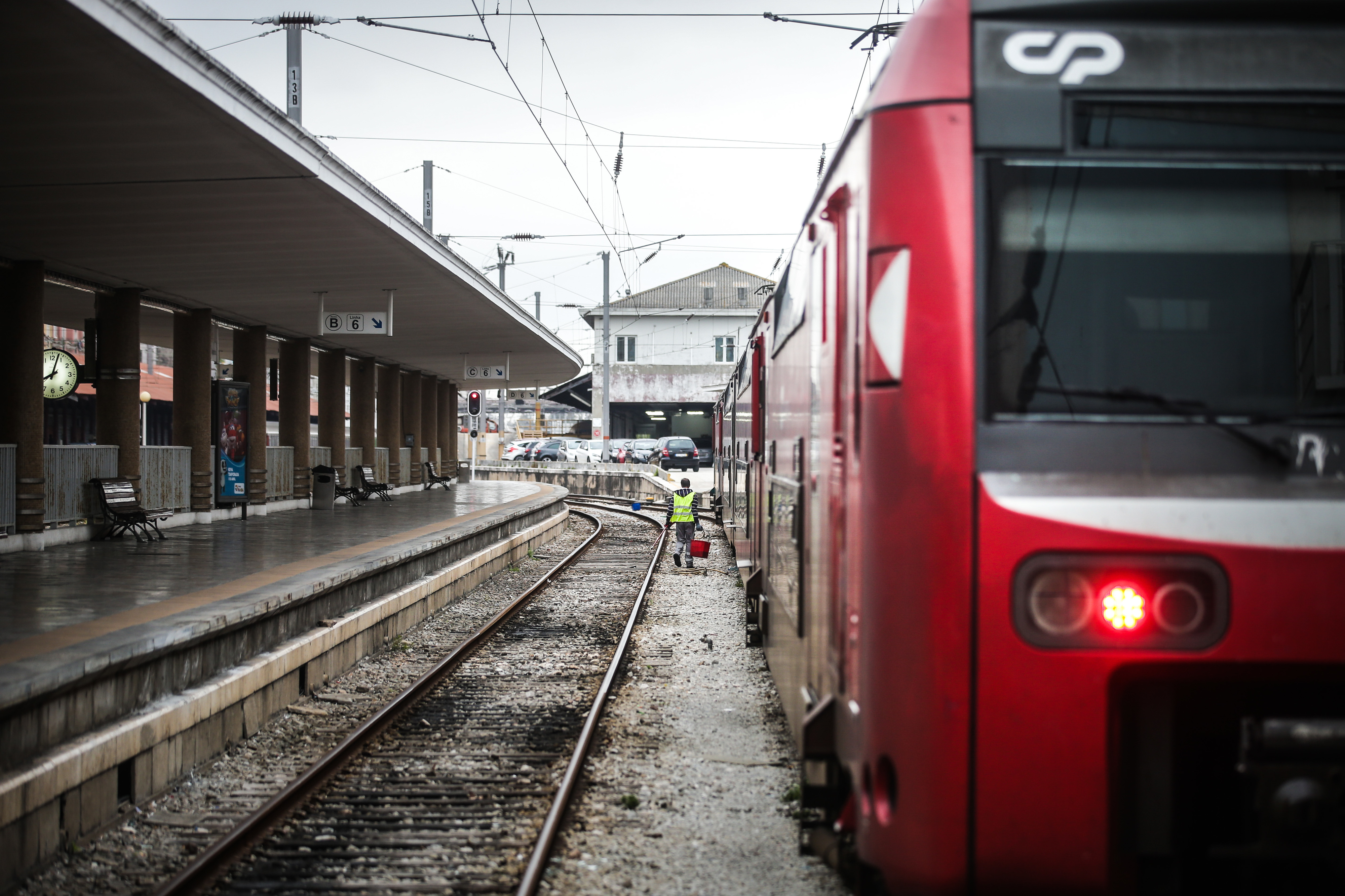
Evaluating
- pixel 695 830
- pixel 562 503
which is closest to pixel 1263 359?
pixel 695 830

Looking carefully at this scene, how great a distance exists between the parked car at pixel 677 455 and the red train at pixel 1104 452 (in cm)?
4503

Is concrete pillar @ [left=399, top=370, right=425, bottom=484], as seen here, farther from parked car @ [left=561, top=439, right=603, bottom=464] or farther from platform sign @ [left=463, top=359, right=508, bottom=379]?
parked car @ [left=561, top=439, right=603, bottom=464]

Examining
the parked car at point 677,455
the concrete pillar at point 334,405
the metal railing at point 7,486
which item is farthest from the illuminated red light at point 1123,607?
the parked car at point 677,455

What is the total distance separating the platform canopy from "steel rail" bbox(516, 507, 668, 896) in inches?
197

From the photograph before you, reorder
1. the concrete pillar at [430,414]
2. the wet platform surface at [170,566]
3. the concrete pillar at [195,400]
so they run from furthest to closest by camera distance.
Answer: the concrete pillar at [430,414], the concrete pillar at [195,400], the wet platform surface at [170,566]

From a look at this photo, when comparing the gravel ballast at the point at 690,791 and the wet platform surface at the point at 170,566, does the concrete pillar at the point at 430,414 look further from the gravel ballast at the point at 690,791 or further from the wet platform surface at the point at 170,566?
the gravel ballast at the point at 690,791

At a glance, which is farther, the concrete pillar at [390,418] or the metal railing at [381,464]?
the concrete pillar at [390,418]

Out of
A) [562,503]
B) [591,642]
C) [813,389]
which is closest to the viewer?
[813,389]

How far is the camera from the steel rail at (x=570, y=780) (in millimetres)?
5012

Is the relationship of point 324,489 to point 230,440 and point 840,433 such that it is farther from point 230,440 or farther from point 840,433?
point 840,433

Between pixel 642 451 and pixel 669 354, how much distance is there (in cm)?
1300

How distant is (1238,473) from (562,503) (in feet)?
92.4

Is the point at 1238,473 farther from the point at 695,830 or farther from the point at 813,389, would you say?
the point at 695,830

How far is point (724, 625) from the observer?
1269cm
